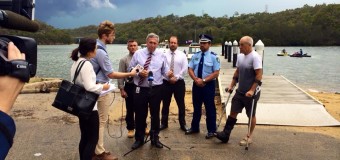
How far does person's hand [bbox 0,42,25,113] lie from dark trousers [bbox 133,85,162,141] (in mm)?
4385

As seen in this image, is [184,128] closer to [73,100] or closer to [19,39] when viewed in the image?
[73,100]

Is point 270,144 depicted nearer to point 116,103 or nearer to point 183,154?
point 183,154

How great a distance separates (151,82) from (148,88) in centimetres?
12

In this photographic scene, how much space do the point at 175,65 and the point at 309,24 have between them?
114970 millimetres

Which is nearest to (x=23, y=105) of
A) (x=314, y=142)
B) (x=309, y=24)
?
(x=314, y=142)

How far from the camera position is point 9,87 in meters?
1.18

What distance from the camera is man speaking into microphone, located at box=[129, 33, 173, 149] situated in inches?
220

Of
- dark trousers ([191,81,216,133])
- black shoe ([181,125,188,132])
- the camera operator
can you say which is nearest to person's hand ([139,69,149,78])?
dark trousers ([191,81,216,133])

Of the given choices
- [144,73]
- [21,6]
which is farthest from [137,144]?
[21,6]

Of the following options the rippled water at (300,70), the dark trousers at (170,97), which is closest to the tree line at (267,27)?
the rippled water at (300,70)

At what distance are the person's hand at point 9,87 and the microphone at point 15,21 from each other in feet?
0.26

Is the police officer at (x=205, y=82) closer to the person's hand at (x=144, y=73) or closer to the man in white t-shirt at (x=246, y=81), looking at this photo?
the man in white t-shirt at (x=246, y=81)

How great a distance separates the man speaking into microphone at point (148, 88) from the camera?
18.4 ft

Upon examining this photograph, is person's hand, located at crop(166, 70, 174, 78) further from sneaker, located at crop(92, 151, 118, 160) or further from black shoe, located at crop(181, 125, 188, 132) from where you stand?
sneaker, located at crop(92, 151, 118, 160)
